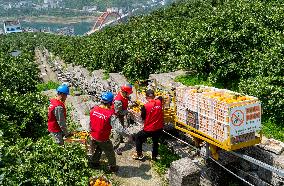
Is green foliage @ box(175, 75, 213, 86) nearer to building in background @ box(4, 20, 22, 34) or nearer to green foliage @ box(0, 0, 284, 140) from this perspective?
green foliage @ box(0, 0, 284, 140)

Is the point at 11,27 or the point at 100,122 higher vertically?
the point at 100,122

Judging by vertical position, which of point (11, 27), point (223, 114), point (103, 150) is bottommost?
point (11, 27)

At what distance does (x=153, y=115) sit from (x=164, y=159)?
5.47 ft

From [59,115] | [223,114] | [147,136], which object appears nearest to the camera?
[223,114]

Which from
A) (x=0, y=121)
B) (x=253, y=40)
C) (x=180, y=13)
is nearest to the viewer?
(x=0, y=121)

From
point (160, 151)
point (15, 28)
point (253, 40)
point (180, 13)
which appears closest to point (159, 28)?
point (180, 13)

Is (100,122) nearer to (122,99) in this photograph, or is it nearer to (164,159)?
(122,99)

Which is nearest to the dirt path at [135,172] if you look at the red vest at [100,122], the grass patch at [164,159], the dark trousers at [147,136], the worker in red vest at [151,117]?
the grass patch at [164,159]

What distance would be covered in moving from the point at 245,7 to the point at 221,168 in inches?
493

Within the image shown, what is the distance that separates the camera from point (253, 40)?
59.3 ft

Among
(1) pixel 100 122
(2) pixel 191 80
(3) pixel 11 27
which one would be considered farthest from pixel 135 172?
(3) pixel 11 27

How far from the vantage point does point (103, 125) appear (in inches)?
392

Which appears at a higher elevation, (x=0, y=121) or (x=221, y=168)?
Result: (x=0, y=121)

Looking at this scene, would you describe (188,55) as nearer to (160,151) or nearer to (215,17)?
(215,17)
